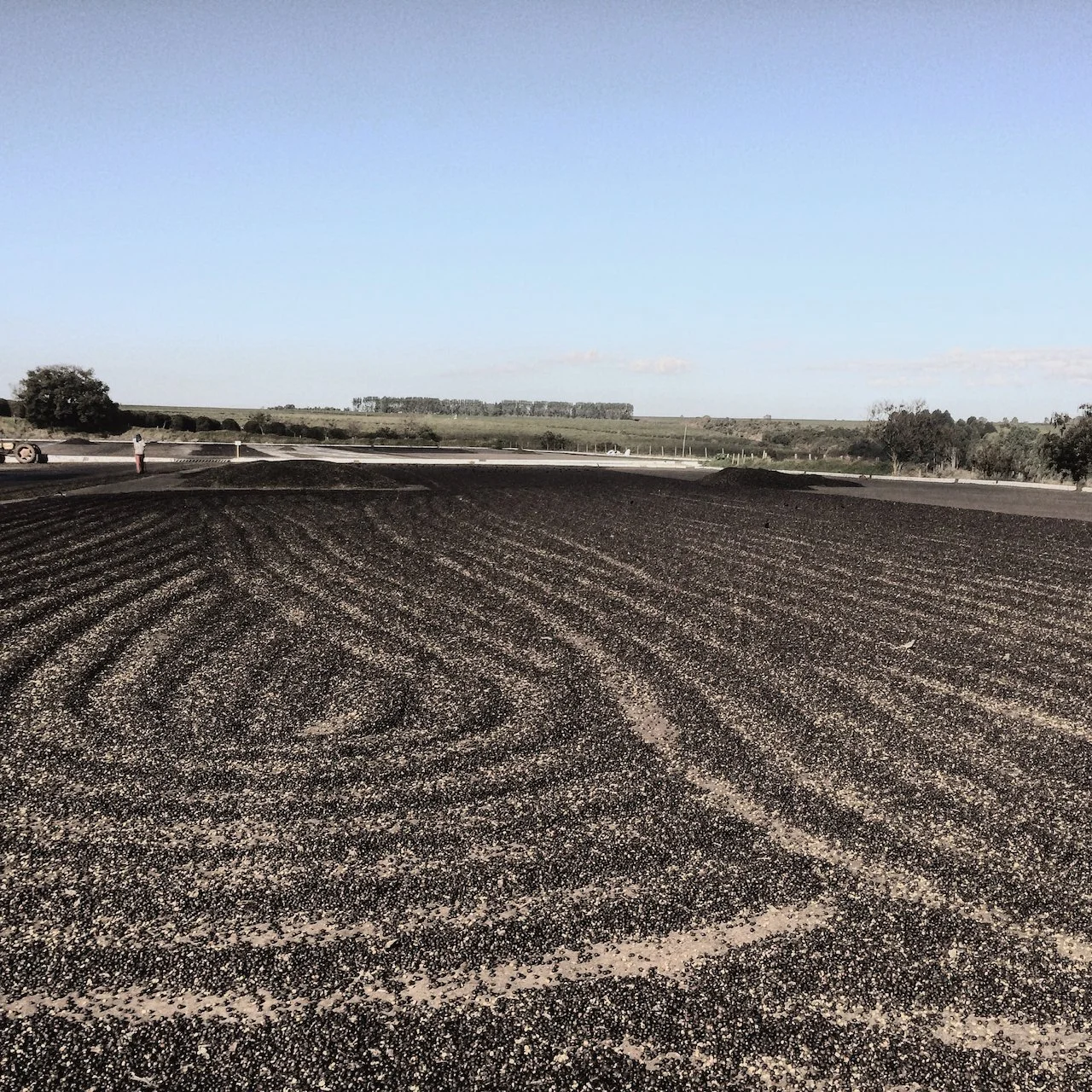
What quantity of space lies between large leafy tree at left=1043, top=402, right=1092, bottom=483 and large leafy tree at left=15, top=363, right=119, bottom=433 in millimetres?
59106

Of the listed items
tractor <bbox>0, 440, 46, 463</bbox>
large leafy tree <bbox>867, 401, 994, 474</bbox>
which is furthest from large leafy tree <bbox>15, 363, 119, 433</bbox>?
large leafy tree <bbox>867, 401, 994, 474</bbox>

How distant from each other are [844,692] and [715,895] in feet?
13.5

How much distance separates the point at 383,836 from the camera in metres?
5.68

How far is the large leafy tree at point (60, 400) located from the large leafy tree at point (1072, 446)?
59106mm

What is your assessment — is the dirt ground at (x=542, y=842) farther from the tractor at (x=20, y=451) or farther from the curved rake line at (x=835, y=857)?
the tractor at (x=20, y=451)

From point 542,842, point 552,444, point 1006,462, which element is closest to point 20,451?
point 542,842

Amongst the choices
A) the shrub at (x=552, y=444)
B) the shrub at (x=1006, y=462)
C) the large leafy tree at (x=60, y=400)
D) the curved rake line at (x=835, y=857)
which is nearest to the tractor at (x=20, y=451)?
the large leafy tree at (x=60, y=400)

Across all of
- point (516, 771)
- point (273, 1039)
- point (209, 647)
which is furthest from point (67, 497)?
point (273, 1039)

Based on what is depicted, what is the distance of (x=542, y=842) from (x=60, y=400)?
6693cm

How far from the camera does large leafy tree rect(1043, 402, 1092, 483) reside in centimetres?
4241

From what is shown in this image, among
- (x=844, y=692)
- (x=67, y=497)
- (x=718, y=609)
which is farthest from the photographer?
(x=67, y=497)

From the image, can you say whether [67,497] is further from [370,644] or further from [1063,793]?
[1063,793]

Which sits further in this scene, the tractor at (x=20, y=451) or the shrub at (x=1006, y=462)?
the shrub at (x=1006, y=462)

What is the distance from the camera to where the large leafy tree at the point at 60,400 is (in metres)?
62.6
